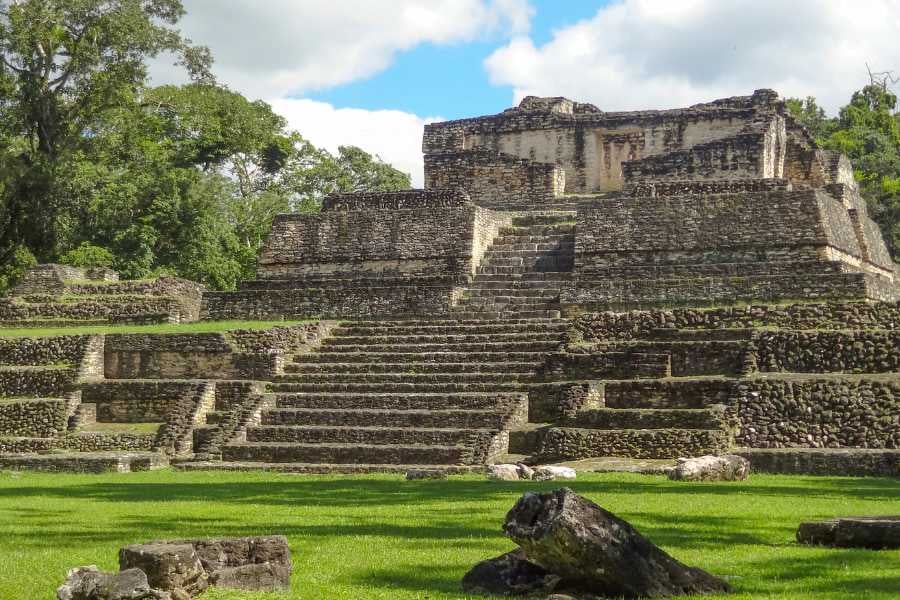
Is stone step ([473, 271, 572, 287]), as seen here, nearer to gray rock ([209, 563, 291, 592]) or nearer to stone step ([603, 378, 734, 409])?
stone step ([603, 378, 734, 409])

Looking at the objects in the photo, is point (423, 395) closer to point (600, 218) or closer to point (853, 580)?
point (600, 218)

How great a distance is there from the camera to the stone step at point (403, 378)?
60.7 feet

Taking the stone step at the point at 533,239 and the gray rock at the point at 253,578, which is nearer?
the gray rock at the point at 253,578

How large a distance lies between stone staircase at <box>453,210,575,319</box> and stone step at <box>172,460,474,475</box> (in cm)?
571

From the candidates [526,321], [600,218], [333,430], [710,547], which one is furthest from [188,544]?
[600,218]

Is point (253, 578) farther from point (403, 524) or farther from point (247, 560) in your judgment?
point (403, 524)

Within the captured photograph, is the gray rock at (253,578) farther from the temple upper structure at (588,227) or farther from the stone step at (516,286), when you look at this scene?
the stone step at (516,286)

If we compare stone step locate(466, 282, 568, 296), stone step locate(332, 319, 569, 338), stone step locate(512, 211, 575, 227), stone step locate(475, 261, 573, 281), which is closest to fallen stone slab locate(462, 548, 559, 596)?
stone step locate(332, 319, 569, 338)

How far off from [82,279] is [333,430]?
1138 centimetres

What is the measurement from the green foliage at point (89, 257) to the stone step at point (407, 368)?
11.5 m

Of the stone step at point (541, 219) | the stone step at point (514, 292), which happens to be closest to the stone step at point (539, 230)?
the stone step at point (541, 219)

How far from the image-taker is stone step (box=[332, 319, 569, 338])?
20.2 metres

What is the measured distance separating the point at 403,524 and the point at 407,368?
9.54 meters

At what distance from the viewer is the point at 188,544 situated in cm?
692
